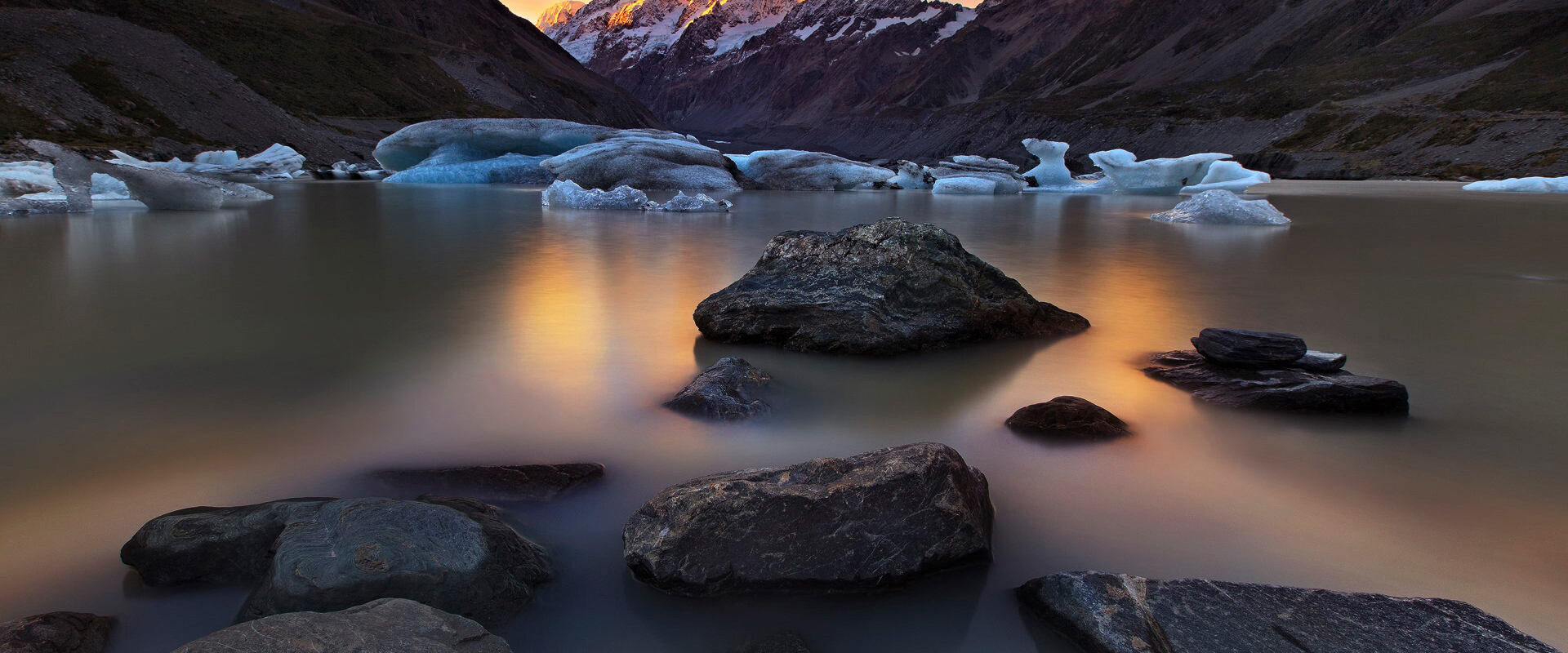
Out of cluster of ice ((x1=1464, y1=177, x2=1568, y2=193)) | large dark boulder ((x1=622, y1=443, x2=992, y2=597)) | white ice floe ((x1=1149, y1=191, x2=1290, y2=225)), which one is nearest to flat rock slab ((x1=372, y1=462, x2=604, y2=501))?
large dark boulder ((x1=622, y1=443, x2=992, y2=597))

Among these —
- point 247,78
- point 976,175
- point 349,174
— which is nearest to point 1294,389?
point 976,175

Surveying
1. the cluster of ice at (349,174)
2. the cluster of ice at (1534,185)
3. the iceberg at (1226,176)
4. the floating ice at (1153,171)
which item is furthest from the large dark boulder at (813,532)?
the cluster of ice at (349,174)

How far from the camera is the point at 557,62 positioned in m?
108

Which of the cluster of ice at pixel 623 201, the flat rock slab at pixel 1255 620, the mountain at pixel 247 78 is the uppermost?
the mountain at pixel 247 78

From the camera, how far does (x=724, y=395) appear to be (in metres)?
2.85

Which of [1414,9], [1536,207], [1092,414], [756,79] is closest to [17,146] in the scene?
[1092,414]

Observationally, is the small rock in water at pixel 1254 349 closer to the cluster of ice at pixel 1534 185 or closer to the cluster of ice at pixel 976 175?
the cluster of ice at pixel 976 175

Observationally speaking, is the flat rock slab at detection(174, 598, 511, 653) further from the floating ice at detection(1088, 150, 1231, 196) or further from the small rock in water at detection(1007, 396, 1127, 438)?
the floating ice at detection(1088, 150, 1231, 196)

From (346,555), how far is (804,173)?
24.2 metres

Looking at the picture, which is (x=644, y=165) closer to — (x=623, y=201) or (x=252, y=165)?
(x=623, y=201)

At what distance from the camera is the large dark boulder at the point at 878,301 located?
3686 millimetres

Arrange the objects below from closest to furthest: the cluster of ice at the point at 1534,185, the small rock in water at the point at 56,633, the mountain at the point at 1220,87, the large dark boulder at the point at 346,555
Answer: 1. the small rock in water at the point at 56,633
2. the large dark boulder at the point at 346,555
3. the cluster of ice at the point at 1534,185
4. the mountain at the point at 1220,87

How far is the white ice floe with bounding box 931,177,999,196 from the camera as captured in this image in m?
22.9

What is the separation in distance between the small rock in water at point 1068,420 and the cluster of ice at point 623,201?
37.3ft
